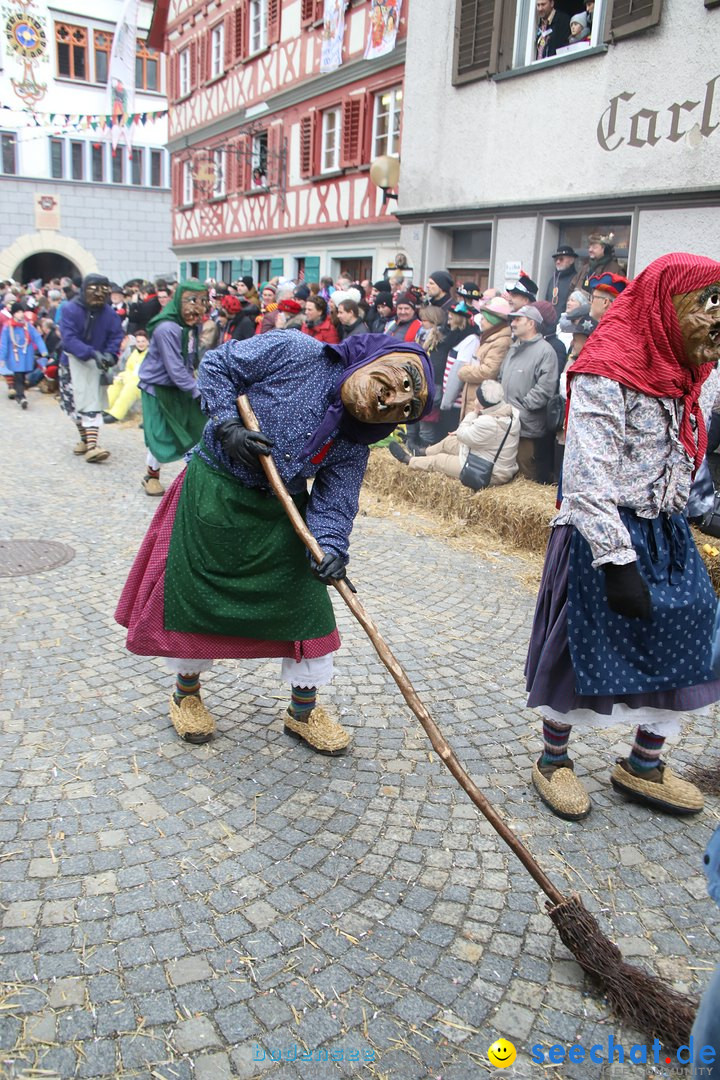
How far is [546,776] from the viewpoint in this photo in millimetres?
3184

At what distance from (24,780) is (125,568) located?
8.68 feet

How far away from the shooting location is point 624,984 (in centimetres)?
223

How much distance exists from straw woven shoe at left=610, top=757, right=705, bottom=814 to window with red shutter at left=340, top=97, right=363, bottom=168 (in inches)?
552

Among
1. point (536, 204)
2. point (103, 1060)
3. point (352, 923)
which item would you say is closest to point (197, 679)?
point (352, 923)

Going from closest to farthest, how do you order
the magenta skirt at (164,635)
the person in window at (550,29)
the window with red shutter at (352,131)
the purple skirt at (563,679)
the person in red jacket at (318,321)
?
1. the purple skirt at (563,679)
2. the magenta skirt at (164,635)
3. the person in window at (550,29)
4. the person in red jacket at (318,321)
5. the window with red shutter at (352,131)

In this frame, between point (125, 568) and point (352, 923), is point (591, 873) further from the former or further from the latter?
point (125, 568)

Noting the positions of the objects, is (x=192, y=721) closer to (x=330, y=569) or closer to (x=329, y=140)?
(x=330, y=569)

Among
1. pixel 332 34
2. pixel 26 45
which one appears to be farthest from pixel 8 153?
pixel 332 34

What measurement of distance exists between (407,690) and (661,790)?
1231 millimetres

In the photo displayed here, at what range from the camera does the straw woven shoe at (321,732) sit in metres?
3.44

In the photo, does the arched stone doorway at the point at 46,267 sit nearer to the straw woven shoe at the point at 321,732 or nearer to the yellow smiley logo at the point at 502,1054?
the straw woven shoe at the point at 321,732

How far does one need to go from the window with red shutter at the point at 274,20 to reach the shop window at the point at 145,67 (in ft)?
48.5

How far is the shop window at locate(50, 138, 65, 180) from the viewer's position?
96.4 feet

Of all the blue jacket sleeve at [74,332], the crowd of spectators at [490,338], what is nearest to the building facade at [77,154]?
the crowd of spectators at [490,338]
